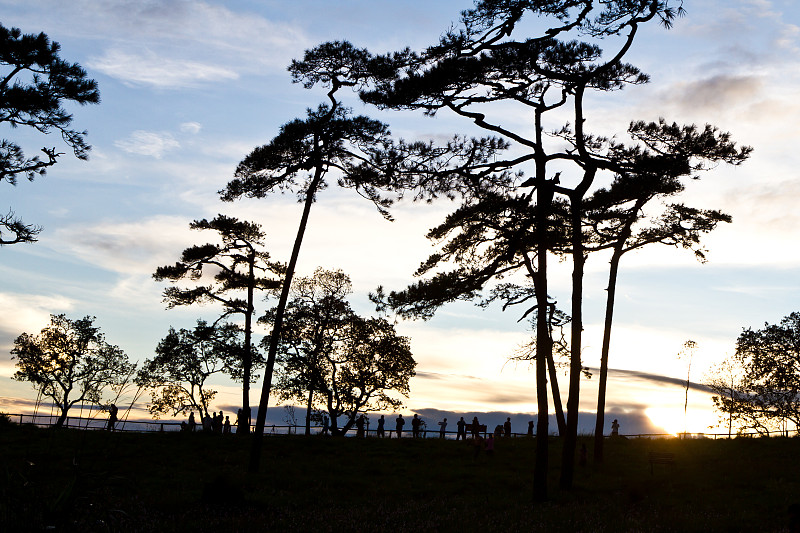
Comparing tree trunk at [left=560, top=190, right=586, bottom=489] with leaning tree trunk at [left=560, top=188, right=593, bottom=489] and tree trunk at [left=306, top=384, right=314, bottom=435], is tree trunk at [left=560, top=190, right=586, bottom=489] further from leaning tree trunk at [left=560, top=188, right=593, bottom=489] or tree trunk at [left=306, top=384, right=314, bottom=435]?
tree trunk at [left=306, top=384, right=314, bottom=435]

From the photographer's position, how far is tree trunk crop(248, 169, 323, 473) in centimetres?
2658

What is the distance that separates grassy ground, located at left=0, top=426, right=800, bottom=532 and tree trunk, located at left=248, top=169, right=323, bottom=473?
1039mm

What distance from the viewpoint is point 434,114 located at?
22094 mm

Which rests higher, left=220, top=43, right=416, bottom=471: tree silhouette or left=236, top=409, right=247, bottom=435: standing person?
left=220, top=43, right=416, bottom=471: tree silhouette

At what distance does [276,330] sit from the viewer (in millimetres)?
27625

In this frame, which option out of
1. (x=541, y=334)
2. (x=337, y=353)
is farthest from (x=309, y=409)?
(x=541, y=334)

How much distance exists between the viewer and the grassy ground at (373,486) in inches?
499

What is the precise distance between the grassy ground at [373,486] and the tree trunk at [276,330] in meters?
1.04

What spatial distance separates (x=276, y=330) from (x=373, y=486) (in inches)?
299

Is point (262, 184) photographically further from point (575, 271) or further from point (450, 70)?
point (575, 271)

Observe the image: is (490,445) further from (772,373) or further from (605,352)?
(772,373)

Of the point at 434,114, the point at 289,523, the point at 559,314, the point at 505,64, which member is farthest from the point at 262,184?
the point at 289,523

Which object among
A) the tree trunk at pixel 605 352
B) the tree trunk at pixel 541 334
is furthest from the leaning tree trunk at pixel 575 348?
the tree trunk at pixel 605 352

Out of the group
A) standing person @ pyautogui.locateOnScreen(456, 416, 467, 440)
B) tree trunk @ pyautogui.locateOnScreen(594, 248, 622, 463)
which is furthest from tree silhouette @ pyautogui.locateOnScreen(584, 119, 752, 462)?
standing person @ pyautogui.locateOnScreen(456, 416, 467, 440)
